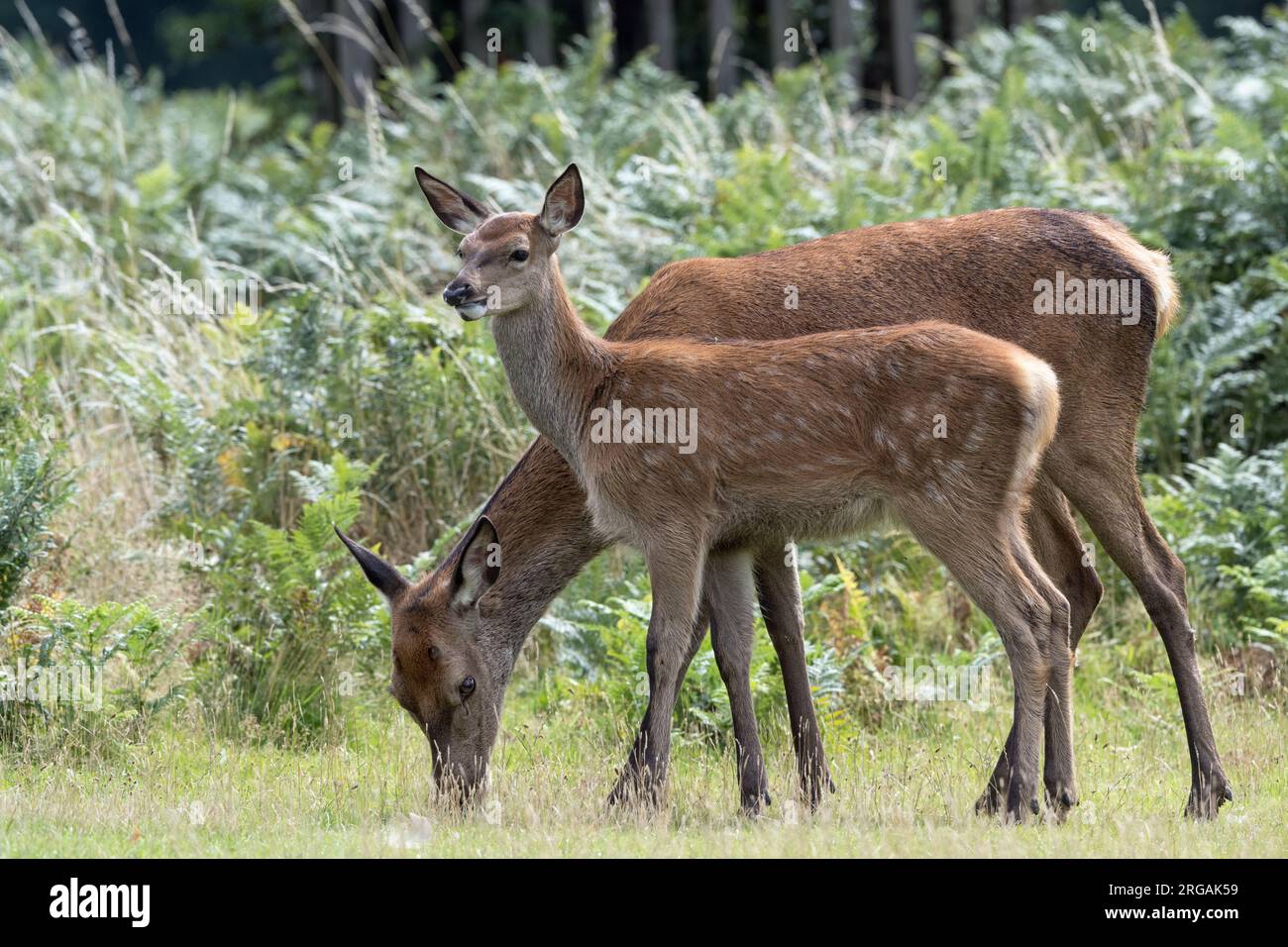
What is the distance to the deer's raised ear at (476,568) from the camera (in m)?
6.97

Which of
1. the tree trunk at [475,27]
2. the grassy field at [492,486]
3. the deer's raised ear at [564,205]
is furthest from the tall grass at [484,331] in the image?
the tree trunk at [475,27]

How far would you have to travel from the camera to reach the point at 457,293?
21.2 ft

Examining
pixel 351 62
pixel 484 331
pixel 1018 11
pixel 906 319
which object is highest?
pixel 1018 11

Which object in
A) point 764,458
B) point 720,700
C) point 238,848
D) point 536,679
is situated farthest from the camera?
point 536,679

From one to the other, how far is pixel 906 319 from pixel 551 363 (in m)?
1.54

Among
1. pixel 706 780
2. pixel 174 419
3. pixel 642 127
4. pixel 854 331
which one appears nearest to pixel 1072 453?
pixel 854 331

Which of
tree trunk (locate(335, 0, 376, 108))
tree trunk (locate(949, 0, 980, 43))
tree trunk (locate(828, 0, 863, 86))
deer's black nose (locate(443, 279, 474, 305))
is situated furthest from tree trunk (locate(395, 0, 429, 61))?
deer's black nose (locate(443, 279, 474, 305))

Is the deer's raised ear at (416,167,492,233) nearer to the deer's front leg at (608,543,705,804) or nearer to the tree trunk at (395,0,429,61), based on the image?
the deer's front leg at (608,543,705,804)

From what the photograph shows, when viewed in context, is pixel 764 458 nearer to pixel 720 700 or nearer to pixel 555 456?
pixel 555 456

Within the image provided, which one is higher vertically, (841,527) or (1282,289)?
(1282,289)

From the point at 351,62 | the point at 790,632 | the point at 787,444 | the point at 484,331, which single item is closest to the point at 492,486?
the point at 484,331

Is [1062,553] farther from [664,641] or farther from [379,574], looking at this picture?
[379,574]

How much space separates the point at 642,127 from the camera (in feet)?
47.3

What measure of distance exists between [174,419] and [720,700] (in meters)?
3.68
